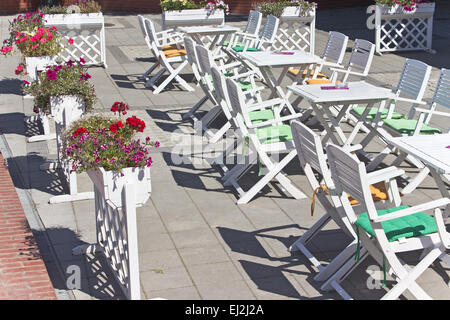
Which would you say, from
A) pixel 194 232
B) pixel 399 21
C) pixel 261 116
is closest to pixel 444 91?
pixel 261 116

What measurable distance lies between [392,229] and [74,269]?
2.22 m

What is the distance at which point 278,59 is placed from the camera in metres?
8.34

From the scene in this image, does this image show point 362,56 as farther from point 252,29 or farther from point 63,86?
point 63,86

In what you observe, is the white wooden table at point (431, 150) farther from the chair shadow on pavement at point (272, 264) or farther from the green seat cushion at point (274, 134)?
the green seat cushion at point (274, 134)

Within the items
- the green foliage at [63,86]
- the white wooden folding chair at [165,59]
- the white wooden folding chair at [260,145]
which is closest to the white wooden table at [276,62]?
the white wooden folding chair at [260,145]

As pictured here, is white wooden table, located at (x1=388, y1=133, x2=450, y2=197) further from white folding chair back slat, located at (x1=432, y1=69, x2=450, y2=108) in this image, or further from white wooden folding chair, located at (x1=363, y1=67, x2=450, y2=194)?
white folding chair back slat, located at (x1=432, y1=69, x2=450, y2=108)

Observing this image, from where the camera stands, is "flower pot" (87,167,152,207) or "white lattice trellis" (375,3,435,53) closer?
"flower pot" (87,167,152,207)

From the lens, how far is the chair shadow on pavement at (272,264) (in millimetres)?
4789

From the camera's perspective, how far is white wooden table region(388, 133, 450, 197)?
4.86 metres

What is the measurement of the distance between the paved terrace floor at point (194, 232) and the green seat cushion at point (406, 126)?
485 mm

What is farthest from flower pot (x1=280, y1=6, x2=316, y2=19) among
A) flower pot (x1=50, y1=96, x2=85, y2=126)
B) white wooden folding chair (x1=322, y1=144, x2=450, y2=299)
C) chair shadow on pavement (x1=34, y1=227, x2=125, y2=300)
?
white wooden folding chair (x1=322, y1=144, x2=450, y2=299)

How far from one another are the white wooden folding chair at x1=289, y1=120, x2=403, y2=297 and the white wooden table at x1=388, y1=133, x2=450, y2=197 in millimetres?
205
